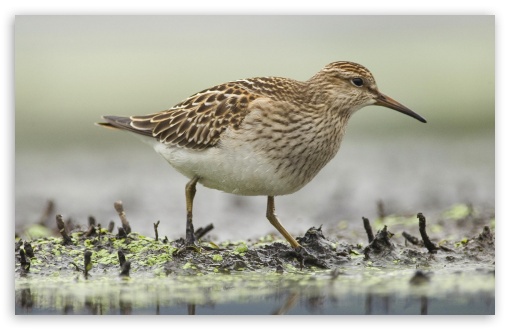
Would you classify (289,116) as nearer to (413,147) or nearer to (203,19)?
(203,19)

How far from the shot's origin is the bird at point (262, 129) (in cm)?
913

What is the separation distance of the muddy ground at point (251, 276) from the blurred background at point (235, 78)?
157 cm

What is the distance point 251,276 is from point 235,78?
3.69 m

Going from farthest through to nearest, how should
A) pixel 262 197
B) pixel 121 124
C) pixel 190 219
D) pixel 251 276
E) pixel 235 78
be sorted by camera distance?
pixel 262 197
pixel 235 78
pixel 121 124
pixel 190 219
pixel 251 276

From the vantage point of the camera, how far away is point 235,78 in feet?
40.7

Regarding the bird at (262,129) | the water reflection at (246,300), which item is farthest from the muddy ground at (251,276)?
the bird at (262,129)

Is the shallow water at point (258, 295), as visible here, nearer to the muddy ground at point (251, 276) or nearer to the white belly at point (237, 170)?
the muddy ground at point (251, 276)

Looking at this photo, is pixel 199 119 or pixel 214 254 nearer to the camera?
pixel 199 119

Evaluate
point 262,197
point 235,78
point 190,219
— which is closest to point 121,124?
point 190,219

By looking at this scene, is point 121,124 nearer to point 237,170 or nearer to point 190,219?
point 190,219

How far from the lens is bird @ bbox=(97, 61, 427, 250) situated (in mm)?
9133

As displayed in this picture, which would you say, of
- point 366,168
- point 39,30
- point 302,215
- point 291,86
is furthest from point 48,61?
point 366,168

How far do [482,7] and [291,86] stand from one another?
1.96m

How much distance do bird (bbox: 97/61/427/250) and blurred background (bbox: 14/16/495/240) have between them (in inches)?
30.7
